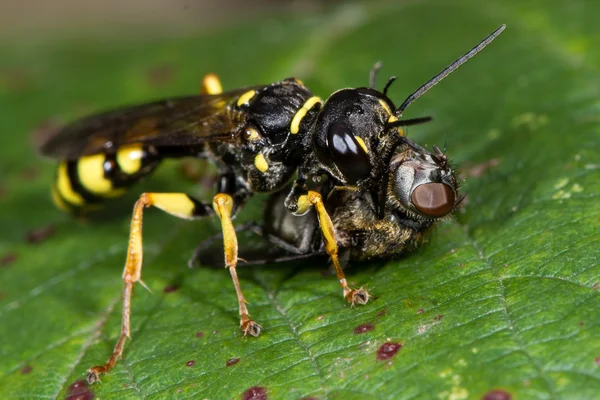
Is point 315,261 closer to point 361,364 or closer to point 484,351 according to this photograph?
point 361,364

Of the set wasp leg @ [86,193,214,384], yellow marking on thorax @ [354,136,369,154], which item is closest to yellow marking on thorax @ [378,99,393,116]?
yellow marking on thorax @ [354,136,369,154]

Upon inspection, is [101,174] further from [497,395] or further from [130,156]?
[497,395]

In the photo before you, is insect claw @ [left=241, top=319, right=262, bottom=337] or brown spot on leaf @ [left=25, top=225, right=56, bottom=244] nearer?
insect claw @ [left=241, top=319, right=262, bottom=337]

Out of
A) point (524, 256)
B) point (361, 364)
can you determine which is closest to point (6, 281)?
point (361, 364)

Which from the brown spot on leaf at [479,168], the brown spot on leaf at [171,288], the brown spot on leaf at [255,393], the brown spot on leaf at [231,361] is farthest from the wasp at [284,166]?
the brown spot on leaf at [479,168]

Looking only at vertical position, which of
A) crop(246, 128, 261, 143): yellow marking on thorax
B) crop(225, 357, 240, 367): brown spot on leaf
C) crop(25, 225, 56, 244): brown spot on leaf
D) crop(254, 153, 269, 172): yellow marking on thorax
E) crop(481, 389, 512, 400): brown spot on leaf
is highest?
crop(25, 225, 56, 244): brown spot on leaf

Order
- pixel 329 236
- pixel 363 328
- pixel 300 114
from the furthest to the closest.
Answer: pixel 300 114 < pixel 329 236 < pixel 363 328

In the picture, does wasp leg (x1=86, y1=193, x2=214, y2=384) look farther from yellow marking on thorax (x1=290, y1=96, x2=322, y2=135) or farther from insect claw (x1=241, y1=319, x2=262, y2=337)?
yellow marking on thorax (x1=290, y1=96, x2=322, y2=135)

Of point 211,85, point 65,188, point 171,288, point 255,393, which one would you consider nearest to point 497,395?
point 255,393

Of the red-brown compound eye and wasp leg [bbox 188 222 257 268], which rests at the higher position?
wasp leg [bbox 188 222 257 268]
